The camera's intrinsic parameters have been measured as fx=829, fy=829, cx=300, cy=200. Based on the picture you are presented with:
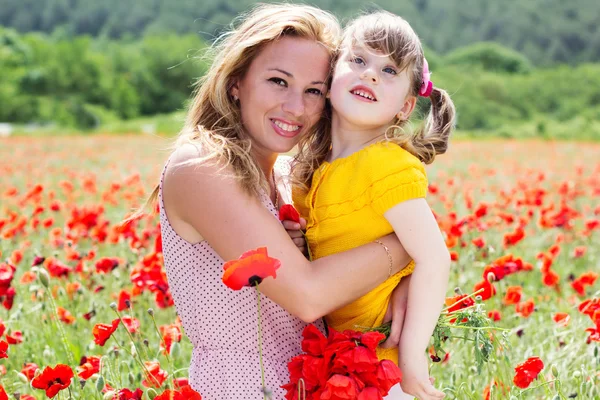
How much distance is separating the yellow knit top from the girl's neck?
2.7 inches

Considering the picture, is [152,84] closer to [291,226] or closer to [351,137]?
[351,137]

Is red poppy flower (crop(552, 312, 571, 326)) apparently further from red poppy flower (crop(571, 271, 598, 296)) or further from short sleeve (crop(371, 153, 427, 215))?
short sleeve (crop(371, 153, 427, 215))

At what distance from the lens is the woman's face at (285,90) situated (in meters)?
2.57

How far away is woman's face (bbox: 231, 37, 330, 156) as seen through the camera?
2566 millimetres

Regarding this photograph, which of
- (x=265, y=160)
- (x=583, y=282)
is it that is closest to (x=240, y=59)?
(x=265, y=160)

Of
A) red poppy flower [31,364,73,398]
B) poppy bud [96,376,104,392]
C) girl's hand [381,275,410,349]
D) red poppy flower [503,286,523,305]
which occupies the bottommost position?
red poppy flower [503,286,523,305]

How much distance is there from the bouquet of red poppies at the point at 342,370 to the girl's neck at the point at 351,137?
0.68 meters

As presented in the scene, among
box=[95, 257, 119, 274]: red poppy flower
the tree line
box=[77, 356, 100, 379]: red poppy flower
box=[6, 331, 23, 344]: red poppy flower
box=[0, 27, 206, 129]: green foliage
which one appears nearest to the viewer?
box=[77, 356, 100, 379]: red poppy flower

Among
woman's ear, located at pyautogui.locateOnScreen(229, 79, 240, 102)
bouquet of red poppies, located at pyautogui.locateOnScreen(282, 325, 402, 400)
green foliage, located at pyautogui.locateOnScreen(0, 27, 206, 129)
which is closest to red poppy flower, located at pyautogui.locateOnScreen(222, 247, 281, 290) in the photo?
bouquet of red poppies, located at pyautogui.locateOnScreen(282, 325, 402, 400)

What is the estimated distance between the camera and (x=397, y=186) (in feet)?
7.31

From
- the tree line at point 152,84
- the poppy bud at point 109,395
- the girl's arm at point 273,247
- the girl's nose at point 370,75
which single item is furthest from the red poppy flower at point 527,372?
the tree line at point 152,84

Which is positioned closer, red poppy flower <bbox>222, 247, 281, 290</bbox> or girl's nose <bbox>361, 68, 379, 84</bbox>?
red poppy flower <bbox>222, 247, 281, 290</bbox>

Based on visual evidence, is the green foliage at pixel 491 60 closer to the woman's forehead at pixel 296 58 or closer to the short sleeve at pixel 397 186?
the woman's forehead at pixel 296 58

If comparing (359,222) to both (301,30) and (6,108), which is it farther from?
(6,108)
